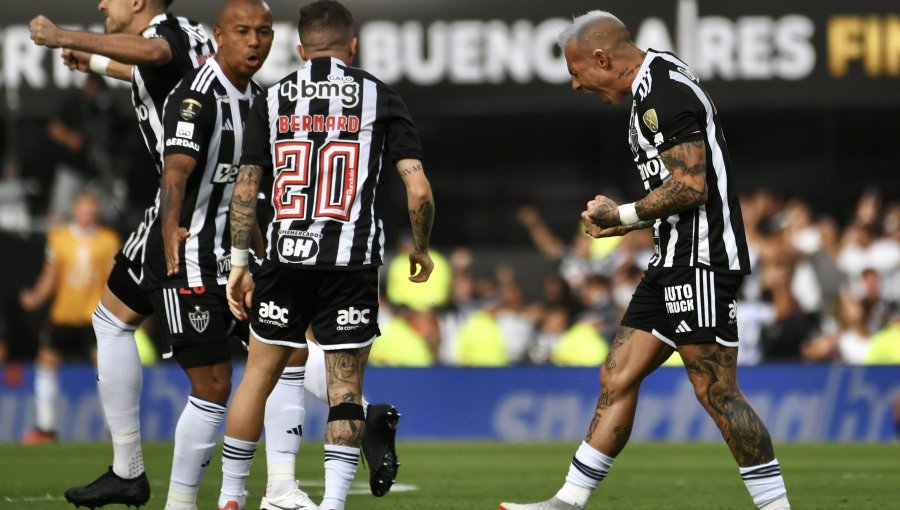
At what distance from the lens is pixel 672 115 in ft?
19.9

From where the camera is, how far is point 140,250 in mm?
6879

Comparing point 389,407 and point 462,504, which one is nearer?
point 389,407

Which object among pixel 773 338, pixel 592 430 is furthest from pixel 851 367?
pixel 592 430

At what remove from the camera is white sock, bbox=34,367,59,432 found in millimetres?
13664

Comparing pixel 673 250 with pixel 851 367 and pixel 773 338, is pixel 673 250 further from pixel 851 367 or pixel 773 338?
pixel 773 338

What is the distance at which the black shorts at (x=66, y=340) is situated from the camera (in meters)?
14.2

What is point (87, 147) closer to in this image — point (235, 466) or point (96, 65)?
point (96, 65)

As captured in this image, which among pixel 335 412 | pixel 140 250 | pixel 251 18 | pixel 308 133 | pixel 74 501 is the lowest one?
pixel 74 501

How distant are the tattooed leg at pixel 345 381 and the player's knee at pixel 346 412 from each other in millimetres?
11

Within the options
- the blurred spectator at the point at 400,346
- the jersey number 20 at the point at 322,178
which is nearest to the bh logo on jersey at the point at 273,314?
the jersey number 20 at the point at 322,178

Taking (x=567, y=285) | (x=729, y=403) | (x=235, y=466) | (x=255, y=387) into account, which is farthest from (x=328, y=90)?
(x=567, y=285)

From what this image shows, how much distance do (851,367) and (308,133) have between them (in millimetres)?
8792

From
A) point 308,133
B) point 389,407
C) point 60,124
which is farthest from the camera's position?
point 60,124

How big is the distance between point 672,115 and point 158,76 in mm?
2299
